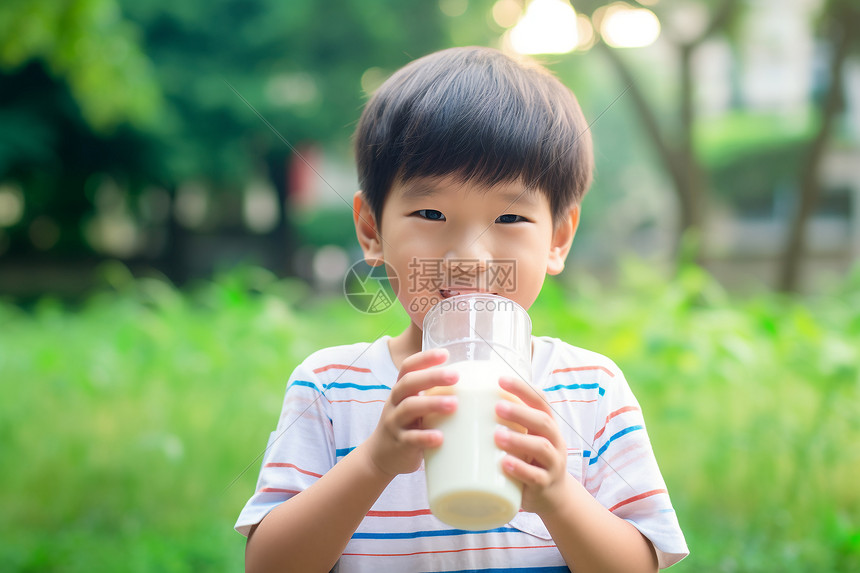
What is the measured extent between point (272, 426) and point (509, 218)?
1812 millimetres

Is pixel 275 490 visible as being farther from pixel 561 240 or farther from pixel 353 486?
pixel 561 240

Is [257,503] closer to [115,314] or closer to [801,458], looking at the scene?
[801,458]

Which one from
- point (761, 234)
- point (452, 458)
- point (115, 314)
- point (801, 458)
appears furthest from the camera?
point (761, 234)

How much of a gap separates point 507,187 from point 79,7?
117 inches

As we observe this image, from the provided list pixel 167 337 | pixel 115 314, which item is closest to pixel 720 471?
pixel 167 337

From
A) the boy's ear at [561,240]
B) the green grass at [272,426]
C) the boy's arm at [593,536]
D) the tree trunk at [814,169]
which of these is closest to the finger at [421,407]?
the boy's arm at [593,536]

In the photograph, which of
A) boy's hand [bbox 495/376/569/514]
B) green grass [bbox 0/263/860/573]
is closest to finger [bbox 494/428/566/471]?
boy's hand [bbox 495/376/569/514]

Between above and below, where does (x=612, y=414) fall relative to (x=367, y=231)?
below

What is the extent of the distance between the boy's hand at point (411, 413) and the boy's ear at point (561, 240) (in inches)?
14.5

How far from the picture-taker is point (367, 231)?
1155mm

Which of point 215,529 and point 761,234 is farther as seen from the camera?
point 761,234

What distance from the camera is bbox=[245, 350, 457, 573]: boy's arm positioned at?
2.61 ft

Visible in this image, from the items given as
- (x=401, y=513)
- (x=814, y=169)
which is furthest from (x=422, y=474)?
(x=814, y=169)

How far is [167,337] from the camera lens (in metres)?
3.44
